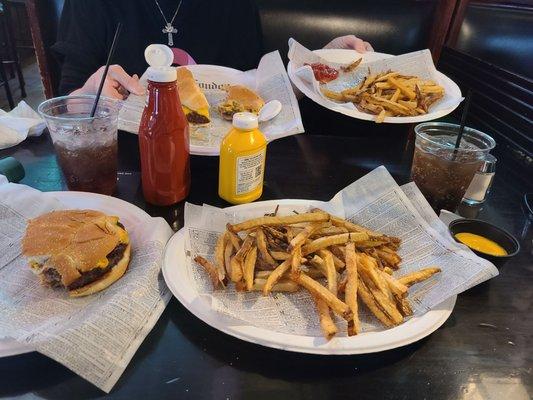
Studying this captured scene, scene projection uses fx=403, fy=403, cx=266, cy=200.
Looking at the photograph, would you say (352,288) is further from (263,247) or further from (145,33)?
(145,33)

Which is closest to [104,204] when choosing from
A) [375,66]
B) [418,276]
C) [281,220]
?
[281,220]

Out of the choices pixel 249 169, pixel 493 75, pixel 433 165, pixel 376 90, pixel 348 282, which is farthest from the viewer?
pixel 493 75

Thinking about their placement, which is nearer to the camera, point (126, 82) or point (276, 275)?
point (276, 275)

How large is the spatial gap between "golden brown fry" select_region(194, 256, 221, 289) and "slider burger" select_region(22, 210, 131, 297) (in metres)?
0.20

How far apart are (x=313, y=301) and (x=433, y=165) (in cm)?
72

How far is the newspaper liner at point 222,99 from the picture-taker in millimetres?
1651

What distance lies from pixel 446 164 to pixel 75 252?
1.17 m

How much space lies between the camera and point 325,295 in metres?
0.91

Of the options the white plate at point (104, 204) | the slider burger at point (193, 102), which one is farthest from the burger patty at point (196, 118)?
the white plate at point (104, 204)

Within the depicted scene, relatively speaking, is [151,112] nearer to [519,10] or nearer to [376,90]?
[376,90]

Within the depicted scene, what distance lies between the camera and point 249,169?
1.30 m

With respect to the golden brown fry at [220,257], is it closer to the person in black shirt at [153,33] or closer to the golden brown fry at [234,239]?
the golden brown fry at [234,239]


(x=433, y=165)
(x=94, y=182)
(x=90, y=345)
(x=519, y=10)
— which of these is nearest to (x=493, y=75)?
(x=519, y=10)

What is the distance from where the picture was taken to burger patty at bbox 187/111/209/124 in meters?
1.88
